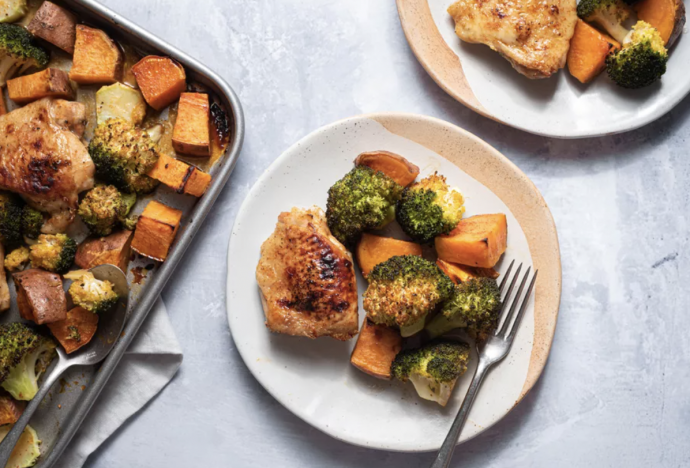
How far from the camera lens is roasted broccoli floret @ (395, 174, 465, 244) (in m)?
2.77

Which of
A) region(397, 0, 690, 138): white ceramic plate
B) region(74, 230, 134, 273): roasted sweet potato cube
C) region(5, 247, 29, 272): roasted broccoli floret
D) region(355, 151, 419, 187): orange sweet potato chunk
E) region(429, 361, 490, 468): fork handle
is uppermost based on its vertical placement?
region(397, 0, 690, 138): white ceramic plate

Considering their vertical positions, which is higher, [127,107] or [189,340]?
[127,107]

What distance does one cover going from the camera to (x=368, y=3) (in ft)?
10.5

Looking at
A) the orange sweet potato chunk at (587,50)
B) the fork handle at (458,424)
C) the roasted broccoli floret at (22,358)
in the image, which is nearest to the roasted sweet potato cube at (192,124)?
the roasted broccoli floret at (22,358)

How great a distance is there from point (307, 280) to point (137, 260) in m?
1.00

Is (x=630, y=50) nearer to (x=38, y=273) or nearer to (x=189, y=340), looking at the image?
(x=189, y=340)

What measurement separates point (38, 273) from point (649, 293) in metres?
3.38

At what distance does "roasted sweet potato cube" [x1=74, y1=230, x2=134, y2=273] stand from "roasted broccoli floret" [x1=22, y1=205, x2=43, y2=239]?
24 centimetres

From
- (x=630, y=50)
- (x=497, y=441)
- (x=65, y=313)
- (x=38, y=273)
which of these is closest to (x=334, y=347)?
(x=497, y=441)

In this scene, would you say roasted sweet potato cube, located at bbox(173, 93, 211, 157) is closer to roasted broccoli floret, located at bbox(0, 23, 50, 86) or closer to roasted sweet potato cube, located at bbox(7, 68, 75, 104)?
roasted sweet potato cube, located at bbox(7, 68, 75, 104)

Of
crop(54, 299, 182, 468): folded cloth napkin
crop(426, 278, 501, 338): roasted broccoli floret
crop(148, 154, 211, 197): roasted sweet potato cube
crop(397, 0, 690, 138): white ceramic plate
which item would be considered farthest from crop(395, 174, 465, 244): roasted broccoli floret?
crop(54, 299, 182, 468): folded cloth napkin

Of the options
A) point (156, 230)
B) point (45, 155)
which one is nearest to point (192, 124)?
point (156, 230)

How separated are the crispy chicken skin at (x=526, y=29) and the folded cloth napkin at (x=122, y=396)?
2358 mm

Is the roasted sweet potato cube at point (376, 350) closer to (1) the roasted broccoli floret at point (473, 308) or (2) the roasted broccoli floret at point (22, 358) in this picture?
(1) the roasted broccoli floret at point (473, 308)
